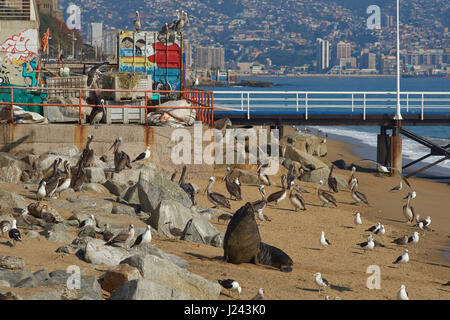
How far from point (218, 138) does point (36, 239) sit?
1255 cm

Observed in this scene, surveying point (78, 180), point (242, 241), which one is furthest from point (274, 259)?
point (78, 180)

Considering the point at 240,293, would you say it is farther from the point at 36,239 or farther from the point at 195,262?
the point at 36,239

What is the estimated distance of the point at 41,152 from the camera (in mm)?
19281

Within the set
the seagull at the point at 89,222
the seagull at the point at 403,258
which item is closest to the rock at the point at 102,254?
the seagull at the point at 89,222

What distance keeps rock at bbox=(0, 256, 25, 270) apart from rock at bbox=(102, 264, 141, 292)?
1.39 metres

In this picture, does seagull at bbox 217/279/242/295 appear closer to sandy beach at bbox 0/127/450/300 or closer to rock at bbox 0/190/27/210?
sandy beach at bbox 0/127/450/300

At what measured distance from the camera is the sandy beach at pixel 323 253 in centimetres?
1049

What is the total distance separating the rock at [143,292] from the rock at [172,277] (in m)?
0.74

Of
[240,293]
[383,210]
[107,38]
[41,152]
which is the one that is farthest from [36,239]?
[107,38]

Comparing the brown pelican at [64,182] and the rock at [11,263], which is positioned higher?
the brown pelican at [64,182]

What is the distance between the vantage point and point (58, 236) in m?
11.5

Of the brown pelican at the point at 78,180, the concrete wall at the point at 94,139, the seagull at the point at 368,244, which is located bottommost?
the seagull at the point at 368,244

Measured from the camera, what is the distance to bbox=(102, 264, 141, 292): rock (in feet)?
28.8

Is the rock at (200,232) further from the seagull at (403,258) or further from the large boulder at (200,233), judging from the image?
the seagull at (403,258)
